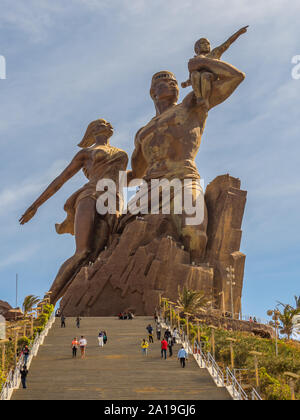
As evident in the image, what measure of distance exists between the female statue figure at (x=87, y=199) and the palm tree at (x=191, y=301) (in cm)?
662

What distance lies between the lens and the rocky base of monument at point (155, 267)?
25250 mm

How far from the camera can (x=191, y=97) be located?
97.3 feet

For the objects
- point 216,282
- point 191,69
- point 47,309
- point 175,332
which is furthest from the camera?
point 191,69

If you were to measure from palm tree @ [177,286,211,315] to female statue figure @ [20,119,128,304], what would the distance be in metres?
6.62

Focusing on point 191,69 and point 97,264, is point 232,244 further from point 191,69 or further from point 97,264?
→ point 191,69

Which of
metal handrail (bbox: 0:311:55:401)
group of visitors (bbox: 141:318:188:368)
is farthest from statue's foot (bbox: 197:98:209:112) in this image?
metal handrail (bbox: 0:311:55:401)

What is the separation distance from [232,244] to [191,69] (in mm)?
8291

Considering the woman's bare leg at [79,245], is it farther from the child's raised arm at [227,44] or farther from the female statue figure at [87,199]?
the child's raised arm at [227,44]

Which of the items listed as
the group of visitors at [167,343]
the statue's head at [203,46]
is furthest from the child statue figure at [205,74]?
the group of visitors at [167,343]

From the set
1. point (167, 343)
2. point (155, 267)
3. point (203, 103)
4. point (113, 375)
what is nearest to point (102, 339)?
point (167, 343)

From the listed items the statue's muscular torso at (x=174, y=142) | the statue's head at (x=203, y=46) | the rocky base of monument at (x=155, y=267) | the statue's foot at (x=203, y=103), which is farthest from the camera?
the statue's head at (x=203, y=46)

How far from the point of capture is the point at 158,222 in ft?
88.3

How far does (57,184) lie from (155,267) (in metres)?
9.72
